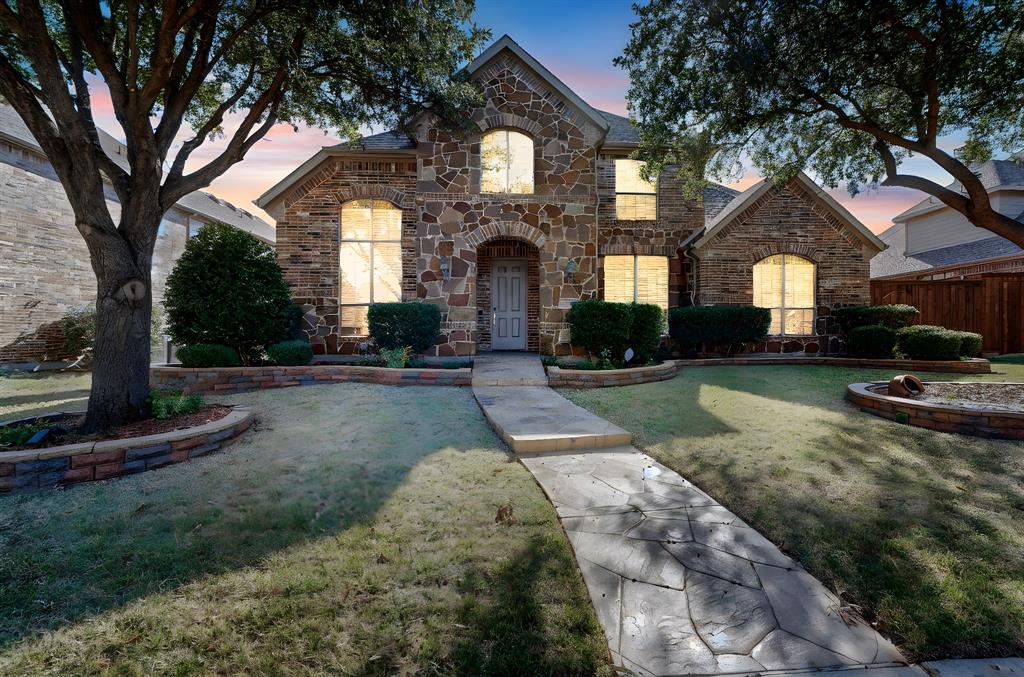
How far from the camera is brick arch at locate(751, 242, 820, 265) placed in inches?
492

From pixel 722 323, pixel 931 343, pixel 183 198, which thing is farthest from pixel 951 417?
pixel 183 198

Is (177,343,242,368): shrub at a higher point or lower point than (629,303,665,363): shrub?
lower

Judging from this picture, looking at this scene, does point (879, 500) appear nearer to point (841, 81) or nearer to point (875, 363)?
point (841, 81)

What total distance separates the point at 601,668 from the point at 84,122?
24.2 ft

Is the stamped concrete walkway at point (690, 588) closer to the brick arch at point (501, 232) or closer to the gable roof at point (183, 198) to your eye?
the brick arch at point (501, 232)

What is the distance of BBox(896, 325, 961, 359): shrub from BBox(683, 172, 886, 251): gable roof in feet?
10.5

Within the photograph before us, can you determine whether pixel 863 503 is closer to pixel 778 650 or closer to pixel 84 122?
pixel 778 650

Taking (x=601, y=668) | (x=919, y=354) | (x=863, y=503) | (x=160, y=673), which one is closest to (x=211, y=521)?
(x=160, y=673)

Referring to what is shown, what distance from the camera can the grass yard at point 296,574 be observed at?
1983 millimetres

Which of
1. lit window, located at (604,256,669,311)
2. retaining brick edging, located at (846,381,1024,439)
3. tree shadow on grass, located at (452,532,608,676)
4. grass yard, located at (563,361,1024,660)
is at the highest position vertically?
lit window, located at (604,256,669,311)

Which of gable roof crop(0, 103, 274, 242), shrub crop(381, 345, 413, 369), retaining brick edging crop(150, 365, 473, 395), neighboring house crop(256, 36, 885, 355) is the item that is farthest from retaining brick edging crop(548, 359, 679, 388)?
gable roof crop(0, 103, 274, 242)

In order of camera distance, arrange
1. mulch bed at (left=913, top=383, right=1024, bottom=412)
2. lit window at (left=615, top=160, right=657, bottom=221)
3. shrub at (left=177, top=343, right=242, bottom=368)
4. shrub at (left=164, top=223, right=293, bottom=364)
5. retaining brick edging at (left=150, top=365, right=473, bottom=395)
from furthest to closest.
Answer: lit window at (left=615, top=160, right=657, bottom=221)
shrub at (left=164, top=223, right=293, bottom=364)
shrub at (left=177, top=343, right=242, bottom=368)
retaining brick edging at (left=150, top=365, right=473, bottom=395)
mulch bed at (left=913, top=383, right=1024, bottom=412)

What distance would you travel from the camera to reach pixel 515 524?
3076 mm

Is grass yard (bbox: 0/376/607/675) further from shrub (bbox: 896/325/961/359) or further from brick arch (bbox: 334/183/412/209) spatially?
shrub (bbox: 896/325/961/359)
